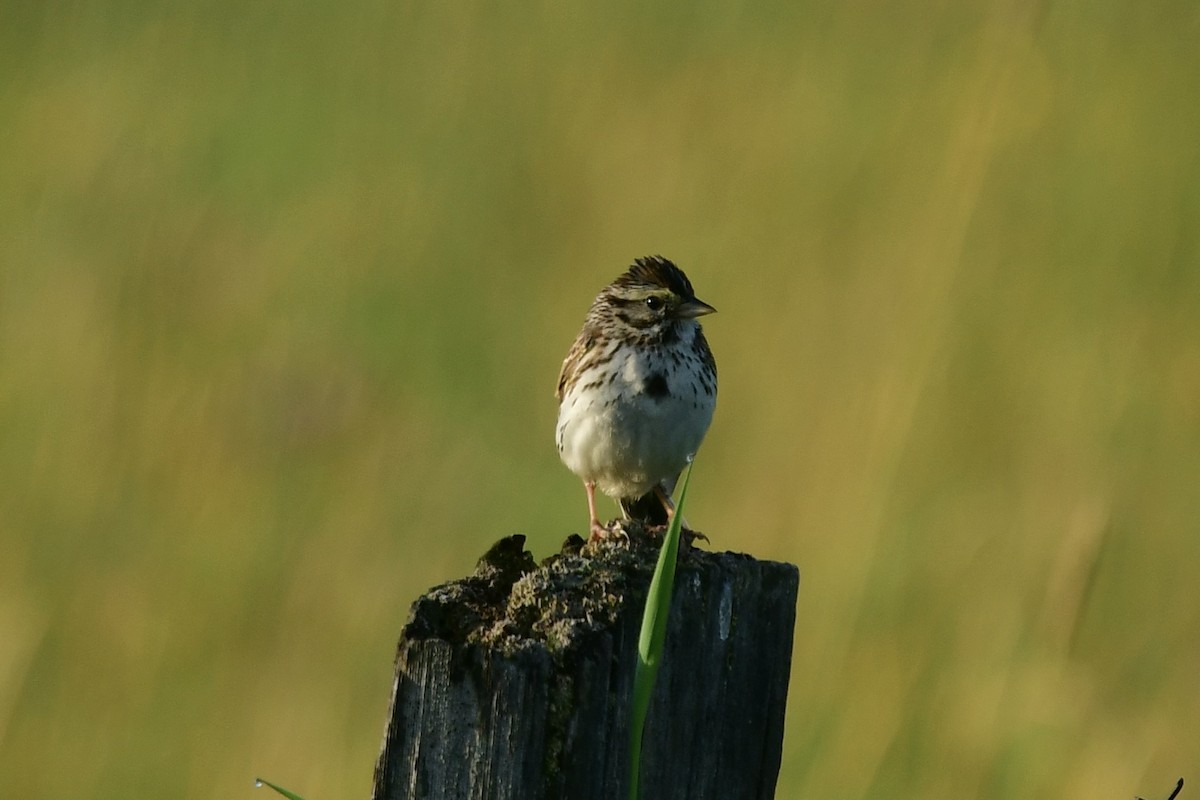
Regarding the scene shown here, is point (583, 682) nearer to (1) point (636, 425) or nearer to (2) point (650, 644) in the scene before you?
(2) point (650, 644)

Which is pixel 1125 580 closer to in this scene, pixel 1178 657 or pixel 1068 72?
→ pixel 1178 657

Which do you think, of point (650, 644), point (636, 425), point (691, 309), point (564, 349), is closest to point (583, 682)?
point (650, 644)

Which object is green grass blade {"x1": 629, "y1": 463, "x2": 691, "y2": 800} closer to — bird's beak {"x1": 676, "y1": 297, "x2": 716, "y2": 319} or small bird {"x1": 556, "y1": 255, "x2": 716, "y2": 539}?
small bird {"x1": 556, "y1": 255, "x2": 716, "y2": 539}

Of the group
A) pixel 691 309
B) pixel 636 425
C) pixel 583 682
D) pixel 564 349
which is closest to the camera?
pixel 583 682

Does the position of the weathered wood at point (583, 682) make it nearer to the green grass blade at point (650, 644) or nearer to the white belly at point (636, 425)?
the green grass blade at point (650, 644)

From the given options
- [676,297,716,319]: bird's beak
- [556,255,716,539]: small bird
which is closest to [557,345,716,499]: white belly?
[556,255,716,539]: small bird

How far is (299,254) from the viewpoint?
8.66 m

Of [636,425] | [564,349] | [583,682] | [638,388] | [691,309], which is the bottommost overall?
[583,682]

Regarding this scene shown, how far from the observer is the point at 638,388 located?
218 inches

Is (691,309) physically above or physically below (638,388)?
above

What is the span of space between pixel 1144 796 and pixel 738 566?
3.24 m

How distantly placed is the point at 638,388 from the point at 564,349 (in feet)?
8.46

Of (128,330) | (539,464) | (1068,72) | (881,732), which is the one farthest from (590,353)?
(1068,72)

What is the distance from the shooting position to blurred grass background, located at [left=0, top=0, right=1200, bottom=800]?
6.24 metres
